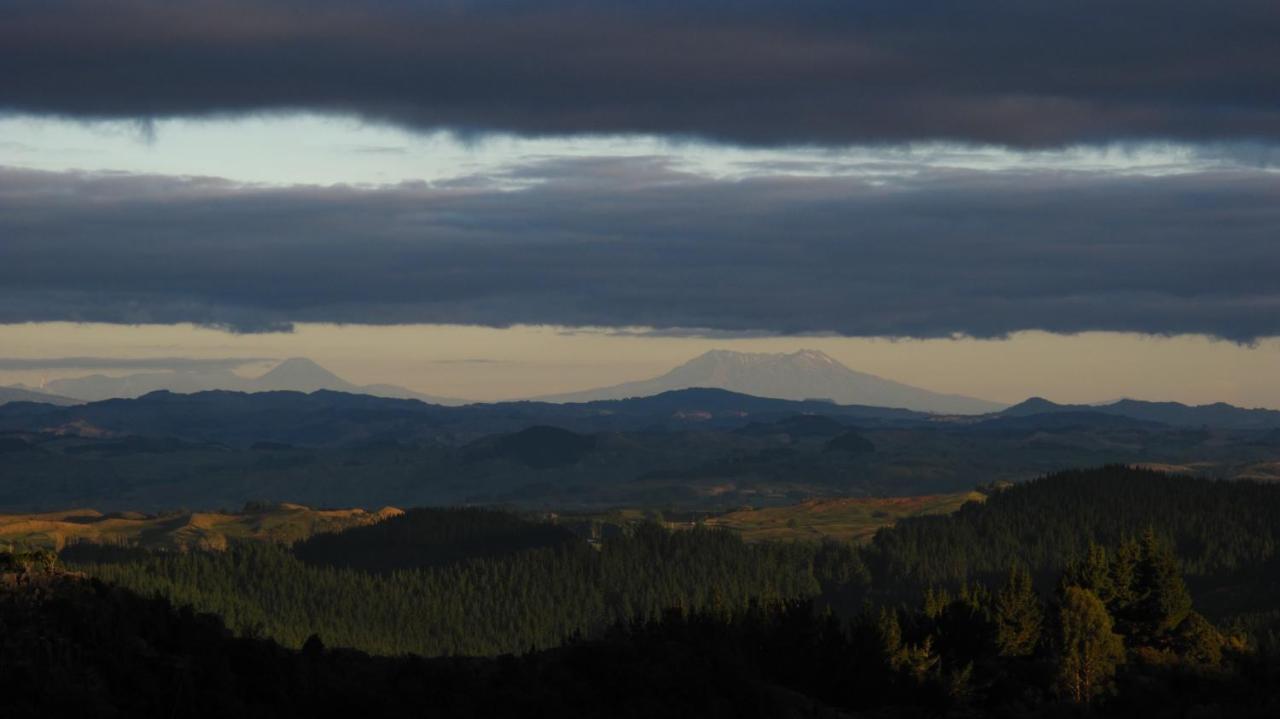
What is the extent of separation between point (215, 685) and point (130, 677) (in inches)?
235

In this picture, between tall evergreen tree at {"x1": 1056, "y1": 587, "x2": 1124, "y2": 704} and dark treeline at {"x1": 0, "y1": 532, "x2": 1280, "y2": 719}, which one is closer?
dark treeline at {"x1": 0, "y1": 532, "x2": 1280, "y2": 719}

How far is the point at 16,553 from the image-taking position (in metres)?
142

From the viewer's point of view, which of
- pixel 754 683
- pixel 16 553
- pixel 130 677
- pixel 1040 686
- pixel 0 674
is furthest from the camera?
pixel 1040 686

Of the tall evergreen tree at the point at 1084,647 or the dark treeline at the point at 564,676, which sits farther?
the tall evergreen tree at the point at 1084,647

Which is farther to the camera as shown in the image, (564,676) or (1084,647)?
(1084,647)

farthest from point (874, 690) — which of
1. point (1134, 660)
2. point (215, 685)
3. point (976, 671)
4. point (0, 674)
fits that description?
point (0, 674)

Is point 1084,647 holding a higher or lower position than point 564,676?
lower

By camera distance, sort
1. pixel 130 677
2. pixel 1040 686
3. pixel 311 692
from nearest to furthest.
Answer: pixel 130 677
pixel 311 692
pixel 1040 686

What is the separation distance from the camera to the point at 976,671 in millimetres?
193125

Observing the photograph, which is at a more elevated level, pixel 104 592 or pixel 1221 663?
pixel 104 592

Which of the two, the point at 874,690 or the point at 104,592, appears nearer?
the point at 104,592

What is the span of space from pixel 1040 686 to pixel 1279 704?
46.2 m

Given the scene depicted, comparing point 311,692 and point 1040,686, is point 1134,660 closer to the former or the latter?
point 1040,686

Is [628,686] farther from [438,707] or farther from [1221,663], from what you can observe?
[1221,663]
